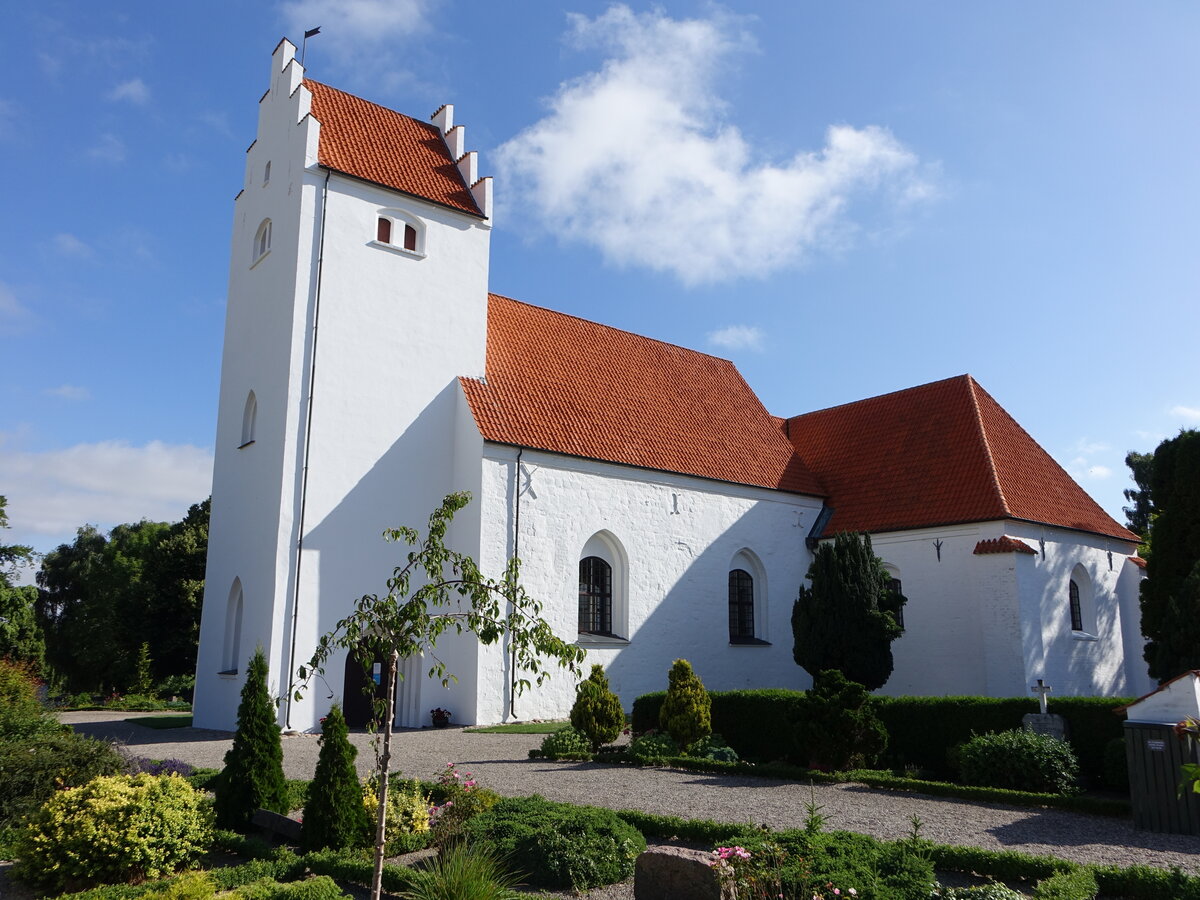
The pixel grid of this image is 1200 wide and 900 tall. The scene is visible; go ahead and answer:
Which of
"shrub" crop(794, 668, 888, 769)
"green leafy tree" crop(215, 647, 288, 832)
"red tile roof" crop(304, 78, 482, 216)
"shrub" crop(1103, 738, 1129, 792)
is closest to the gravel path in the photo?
"shrub" crop(794, 668, 888, 769)

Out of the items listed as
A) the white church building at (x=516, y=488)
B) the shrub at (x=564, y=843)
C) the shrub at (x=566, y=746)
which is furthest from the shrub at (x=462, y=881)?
the white church building at (x=516, y=488)

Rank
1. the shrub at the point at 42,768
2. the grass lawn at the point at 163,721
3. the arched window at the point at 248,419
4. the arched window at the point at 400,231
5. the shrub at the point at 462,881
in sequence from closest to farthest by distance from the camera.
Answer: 1. the shrub at the point at 462,881
2. the shrub at the point at 42,768
3. the grass lawn at the point at 163,721
4. the arched window at the point at 248,419
5. the arched window at the point at 400,231

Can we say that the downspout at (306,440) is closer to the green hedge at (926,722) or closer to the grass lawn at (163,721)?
the grass lawn at (163,721)

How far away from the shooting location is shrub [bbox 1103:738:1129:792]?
10406 mm

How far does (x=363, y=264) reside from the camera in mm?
18547

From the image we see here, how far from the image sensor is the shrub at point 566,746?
13172 millimetres

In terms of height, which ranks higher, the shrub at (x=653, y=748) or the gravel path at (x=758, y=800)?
the shrub at (x=653, y=748)

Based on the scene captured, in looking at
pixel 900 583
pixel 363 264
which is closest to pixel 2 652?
pixel 363 264

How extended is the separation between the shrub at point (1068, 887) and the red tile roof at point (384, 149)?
56.6 feet

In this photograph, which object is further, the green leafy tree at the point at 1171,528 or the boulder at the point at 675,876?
the green leafy tree at the point at 1171,528

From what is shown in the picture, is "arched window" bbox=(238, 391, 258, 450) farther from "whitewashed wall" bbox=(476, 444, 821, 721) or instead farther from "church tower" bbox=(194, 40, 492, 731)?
"whitewashed wall" bbox=(476, 444, 821, 721)

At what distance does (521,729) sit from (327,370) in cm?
800

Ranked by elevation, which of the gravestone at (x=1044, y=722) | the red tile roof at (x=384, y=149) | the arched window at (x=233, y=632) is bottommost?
the gravestone at (x=1044, y=722)

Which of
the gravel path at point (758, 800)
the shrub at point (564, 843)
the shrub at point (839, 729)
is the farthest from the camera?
the shrub at point (839, 729)
